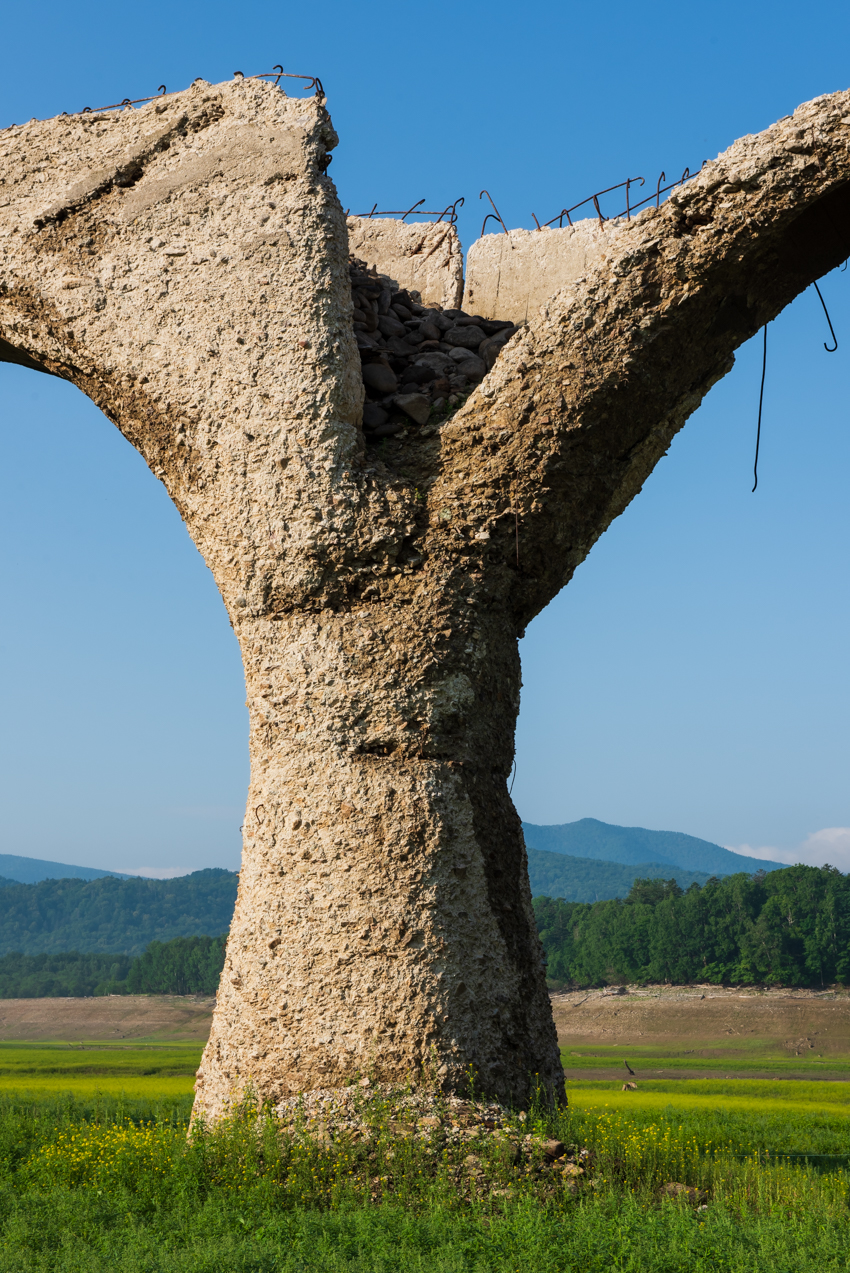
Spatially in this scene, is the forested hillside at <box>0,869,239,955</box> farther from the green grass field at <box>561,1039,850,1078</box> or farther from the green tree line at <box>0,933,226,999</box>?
the green grass field at <box>561,1039,850,1078</box>

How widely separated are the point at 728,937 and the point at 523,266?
1441 inches

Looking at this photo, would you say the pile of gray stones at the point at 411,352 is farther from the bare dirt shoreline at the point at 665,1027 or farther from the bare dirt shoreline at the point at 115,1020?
the bare dirt shoreline at the point at 115,1020

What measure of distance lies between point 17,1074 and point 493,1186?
15332mm

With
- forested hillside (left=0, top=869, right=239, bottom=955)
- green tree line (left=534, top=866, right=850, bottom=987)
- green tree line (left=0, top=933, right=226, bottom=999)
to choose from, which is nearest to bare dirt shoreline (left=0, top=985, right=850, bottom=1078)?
green tree line (left=534, top=866, right=850, bottom=987)

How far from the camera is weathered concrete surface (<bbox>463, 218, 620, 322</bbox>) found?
6.74 m

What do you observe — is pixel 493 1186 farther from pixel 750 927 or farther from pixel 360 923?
pixel 750 927

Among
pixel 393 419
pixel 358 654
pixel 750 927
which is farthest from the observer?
pixel 750 927

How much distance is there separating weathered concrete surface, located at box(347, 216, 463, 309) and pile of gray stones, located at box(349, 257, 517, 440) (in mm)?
178

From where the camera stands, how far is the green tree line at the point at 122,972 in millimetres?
47500

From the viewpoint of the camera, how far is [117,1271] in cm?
346

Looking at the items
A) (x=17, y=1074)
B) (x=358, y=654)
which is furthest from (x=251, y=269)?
(x=17, y=1074)

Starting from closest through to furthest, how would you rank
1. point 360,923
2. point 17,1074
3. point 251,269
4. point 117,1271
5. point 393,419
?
point 117,1271 < point 360,923 < point 251,269 < point 393,419 < point 17,1074

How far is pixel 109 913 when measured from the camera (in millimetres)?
161875

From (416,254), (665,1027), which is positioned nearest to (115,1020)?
(665,1027)
